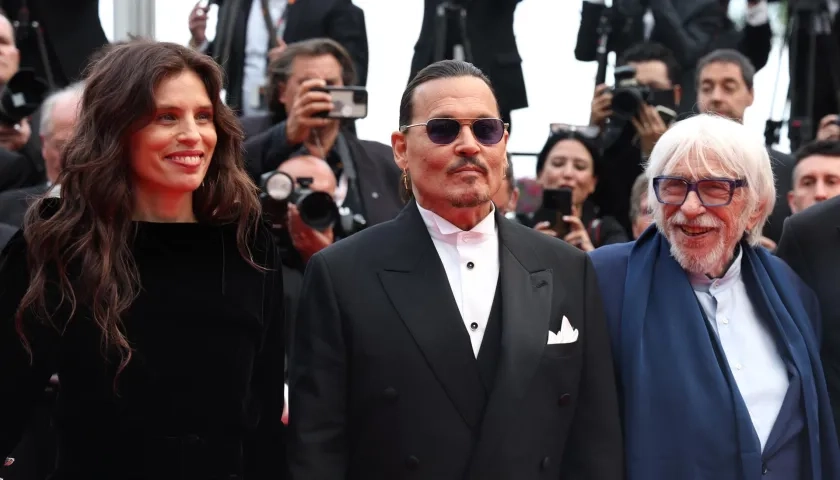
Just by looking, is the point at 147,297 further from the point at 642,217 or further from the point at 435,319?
the point at 642,217

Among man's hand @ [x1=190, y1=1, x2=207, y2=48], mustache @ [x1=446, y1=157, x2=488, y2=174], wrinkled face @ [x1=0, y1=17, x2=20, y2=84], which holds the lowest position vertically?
mustache @ [x1=446, y1=157, x2=488, y2=174]

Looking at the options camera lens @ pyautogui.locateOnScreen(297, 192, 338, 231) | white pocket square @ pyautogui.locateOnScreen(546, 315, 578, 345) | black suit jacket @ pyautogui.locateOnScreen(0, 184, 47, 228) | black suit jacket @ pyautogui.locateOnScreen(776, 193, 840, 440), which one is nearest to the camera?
white pocket square @ pyautogui.locateOnScreen(546, 315, 578, 345)

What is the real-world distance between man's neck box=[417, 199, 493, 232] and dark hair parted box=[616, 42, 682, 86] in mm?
3629

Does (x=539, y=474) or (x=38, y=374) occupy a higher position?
(x=38, y=374)

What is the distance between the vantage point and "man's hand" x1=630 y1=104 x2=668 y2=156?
5.92 m

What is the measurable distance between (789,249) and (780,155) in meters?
1.97

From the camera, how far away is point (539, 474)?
288 centimetres

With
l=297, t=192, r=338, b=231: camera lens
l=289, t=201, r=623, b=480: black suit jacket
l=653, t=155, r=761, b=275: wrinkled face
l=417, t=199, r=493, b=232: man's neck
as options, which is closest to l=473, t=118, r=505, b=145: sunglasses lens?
l=417, t=199, r=493, b=232: man's neck

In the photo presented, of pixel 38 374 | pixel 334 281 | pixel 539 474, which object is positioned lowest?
pixel 539 474

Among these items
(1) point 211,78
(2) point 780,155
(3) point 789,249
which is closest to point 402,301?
(1) point 211,78

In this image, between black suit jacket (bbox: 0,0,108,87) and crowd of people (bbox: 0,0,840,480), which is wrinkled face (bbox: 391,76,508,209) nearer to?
crowd of people (bbox: 0,0,840,480)

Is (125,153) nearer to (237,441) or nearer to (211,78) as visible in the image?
(211,78)

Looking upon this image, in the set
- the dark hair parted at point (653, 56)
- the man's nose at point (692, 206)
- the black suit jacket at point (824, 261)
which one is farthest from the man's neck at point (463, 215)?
the dark hair parted at point (653, 56)

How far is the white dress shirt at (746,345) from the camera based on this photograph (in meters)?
3.19
